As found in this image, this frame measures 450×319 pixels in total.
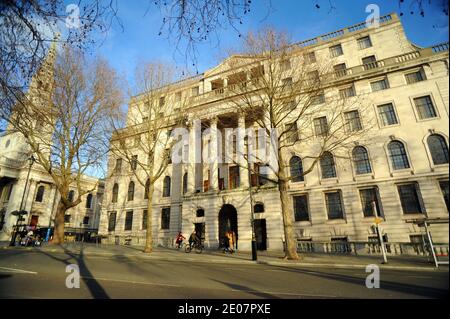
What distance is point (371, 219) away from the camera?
19.6 meters

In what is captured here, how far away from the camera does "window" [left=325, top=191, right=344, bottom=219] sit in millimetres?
21244

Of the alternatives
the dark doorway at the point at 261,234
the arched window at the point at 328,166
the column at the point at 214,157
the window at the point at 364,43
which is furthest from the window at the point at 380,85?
the dark doorway at the point at 261,234

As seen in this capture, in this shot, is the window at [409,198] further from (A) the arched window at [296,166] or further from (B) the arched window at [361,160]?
(A) the arched window at [296,166]

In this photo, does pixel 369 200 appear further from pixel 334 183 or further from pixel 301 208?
pixel 301 208

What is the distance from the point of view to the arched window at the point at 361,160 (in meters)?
21.0

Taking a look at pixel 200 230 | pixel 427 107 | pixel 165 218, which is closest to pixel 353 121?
pixel 200 230

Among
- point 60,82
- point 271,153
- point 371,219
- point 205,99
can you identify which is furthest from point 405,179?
point 60,82

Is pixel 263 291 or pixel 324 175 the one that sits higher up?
pixel 324 175

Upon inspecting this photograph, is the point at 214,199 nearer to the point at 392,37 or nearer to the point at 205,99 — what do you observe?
the point at 205,99

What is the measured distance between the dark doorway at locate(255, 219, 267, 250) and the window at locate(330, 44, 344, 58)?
21.7 metres

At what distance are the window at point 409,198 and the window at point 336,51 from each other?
17.2m

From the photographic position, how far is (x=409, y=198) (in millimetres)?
18812

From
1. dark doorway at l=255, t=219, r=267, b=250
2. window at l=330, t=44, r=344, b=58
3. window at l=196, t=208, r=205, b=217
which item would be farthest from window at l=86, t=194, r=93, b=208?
window at l=330, t=44, r=344, b=58

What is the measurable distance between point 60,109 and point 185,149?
44.2ft
